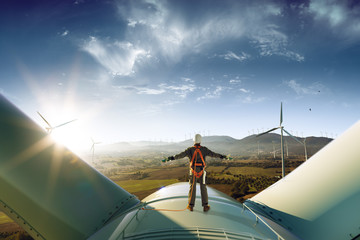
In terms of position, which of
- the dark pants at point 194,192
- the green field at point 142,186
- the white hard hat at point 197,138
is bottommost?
the green field at point 142,186

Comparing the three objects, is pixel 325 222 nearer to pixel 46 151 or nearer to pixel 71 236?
pixel 71 236

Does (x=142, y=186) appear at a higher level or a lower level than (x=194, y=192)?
lower

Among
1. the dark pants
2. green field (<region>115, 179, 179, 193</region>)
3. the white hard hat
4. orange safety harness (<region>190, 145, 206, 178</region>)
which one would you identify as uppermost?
the white hard hat

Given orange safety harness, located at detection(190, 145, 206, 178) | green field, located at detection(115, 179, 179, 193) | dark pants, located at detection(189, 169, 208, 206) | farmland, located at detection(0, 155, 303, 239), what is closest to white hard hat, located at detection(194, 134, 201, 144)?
orange safety harness, located at detection(190, 145, 206, 178)

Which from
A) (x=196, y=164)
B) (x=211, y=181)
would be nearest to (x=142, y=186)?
(x=211, y=181)

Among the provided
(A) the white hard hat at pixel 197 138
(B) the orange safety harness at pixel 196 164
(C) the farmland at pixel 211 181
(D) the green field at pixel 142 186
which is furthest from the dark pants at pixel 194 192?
(D) the green field at pixel 142 186

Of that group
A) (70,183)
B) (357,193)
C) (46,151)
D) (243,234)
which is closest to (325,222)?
(357,193)

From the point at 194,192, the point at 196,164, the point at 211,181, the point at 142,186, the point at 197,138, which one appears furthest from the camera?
the point at 211,181

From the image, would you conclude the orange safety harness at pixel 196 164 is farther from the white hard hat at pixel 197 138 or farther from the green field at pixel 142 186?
the green field at pixel 142 186

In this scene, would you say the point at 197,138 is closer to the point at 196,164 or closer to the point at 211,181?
the point at 196,164

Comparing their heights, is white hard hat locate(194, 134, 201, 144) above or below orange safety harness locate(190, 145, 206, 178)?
above

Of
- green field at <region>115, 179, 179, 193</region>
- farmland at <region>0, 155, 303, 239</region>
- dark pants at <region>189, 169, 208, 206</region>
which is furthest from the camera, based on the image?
green field at <region>115, 179, 179, 193</region>

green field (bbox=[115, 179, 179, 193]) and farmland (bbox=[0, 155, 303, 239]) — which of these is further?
green field (bbox=[115, 179, 179, 193])

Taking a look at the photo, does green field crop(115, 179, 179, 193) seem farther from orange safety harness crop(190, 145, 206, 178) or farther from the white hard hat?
the white hard hat
